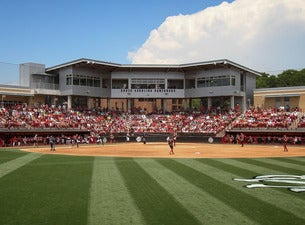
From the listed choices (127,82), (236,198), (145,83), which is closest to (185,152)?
(236,198)

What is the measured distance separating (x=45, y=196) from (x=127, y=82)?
55.8 meters

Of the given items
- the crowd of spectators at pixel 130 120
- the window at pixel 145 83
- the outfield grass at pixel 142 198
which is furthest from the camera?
the window at pixel 145 83

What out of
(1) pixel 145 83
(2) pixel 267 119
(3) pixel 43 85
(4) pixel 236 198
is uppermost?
(1) pixel 145 83

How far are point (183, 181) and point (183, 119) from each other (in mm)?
45822

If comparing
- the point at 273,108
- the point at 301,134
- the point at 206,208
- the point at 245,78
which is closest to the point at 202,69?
the point at 245,78

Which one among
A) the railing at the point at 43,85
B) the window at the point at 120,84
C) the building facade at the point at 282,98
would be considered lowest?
the building facade at the point at 282,98

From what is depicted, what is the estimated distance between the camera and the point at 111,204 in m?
12.6

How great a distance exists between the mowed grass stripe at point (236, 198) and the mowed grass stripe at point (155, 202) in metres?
1.88

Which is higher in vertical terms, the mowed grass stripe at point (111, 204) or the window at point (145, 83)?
the window at point (145, 83)

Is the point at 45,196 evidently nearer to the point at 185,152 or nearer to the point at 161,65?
the point at 185,152

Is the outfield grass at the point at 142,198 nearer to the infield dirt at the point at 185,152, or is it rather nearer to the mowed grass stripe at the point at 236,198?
the mowed grass stripe at the point at 236,198

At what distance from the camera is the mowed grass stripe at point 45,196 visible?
35.9 feet

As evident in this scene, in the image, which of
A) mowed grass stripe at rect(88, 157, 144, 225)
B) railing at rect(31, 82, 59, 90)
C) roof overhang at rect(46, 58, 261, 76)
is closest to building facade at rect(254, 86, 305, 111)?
roof overhang at rect(46, 58, 261, 76)

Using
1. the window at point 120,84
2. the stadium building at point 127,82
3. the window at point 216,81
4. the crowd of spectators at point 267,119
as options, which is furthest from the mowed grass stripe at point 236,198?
the window at point 120,84
